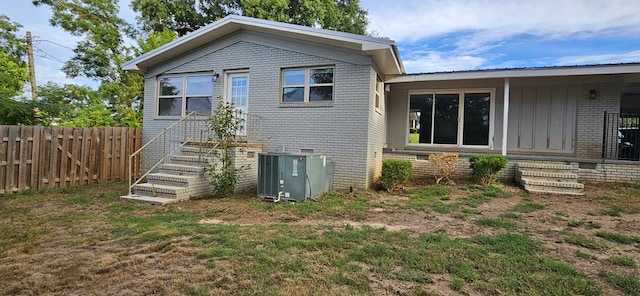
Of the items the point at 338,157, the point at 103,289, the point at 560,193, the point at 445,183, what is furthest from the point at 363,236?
the point at 560,193

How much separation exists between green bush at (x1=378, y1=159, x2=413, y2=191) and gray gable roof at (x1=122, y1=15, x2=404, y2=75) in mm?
2749

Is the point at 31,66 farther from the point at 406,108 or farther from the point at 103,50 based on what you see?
the point at 406,108

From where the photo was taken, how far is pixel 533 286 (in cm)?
291

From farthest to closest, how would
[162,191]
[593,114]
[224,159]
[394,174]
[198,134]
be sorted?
[198,134] < [593,114] < [394,174] < [224,159] < [162,191]

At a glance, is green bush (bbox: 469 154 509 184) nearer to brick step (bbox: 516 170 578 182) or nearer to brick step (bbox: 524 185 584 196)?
brick step (bbox: 516 170 578 182)

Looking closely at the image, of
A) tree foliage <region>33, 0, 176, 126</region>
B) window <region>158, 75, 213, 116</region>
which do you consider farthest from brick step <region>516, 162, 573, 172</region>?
tree foliage <region>33, 0, 176, 126</region>

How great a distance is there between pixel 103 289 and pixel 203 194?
4.95 metres

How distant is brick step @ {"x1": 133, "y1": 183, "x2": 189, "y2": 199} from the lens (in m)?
7.10

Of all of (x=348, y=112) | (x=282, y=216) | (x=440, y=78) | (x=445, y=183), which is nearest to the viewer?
(x=282, y=216)

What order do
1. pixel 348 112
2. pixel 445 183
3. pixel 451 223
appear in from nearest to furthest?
pixel 451 223 → pixel 348 112 → pixel 445 183

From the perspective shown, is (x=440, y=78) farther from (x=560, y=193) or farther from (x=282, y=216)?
(x=282, y=216)

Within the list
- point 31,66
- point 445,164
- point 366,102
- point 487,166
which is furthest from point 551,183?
point 31,66

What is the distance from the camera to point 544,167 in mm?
8914

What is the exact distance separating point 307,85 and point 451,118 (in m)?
5.29
